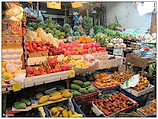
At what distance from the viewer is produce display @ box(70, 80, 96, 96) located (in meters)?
2.07

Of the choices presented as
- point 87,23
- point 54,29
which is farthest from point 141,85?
point 87,23

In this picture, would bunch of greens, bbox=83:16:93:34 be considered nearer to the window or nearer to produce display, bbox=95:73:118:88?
the window

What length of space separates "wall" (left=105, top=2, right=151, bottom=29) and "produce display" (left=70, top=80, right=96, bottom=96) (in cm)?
329

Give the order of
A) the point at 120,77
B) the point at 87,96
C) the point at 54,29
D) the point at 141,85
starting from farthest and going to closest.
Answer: the point at 54,29, the point at 120,77, the point at 141,85, the point at 87,96

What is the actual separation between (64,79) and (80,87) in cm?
32

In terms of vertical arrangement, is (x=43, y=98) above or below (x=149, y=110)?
above

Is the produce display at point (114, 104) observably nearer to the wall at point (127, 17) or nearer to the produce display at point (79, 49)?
the produce display at point (79, 49)

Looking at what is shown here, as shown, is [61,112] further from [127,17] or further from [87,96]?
[127,17]

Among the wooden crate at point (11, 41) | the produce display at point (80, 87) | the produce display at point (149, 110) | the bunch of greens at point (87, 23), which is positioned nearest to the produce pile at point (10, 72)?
the wooden crate at point (11, 41)

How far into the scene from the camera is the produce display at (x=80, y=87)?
6.81 feet

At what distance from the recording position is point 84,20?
4.21 m

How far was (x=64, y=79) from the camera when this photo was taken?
1953 millimetres

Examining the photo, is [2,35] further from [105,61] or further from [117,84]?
[117,84]

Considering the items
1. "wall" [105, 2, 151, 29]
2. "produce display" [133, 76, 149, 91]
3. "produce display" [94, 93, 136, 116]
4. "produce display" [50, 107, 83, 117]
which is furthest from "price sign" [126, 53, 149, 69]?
"wall" [105, 2, 151, 29]
